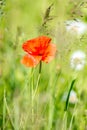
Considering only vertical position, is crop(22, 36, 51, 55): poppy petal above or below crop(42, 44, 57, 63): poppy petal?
above

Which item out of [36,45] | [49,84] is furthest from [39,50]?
[49,84]

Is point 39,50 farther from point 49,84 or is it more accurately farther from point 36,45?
point 49,84

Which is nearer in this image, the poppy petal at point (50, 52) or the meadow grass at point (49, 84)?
the meadow grass at point (49, 84)

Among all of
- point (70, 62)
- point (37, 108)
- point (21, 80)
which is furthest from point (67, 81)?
point (37, 108)

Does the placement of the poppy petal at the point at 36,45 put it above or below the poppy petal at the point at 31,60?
above

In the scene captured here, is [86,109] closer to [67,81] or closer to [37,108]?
[67,81]

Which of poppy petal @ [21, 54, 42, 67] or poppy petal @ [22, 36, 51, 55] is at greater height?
poppy petal @ [22, 36, 51, 55]

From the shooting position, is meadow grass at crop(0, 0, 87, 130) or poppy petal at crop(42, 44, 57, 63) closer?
meadow grass at crop(0, 0, 87, 130)
